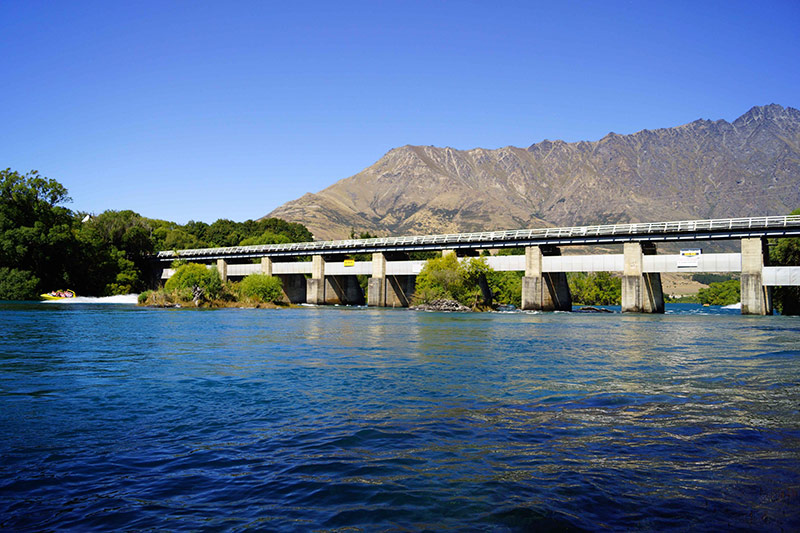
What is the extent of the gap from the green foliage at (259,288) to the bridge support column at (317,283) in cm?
1280

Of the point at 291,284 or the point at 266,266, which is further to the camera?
the point at 291,284

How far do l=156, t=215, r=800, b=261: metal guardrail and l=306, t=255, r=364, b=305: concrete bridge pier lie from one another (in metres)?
2.84

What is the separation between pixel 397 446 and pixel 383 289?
255ft

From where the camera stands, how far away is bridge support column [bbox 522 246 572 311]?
69.9 m

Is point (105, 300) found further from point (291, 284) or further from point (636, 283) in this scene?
point (636, 283)

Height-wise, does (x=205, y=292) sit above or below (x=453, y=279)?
below

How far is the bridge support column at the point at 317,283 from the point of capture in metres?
92.4

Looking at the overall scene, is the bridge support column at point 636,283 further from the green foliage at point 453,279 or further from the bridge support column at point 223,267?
the bridge support column at point 223,267

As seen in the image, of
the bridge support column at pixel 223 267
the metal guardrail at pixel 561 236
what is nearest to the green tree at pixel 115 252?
the metal guardrail at pixel 561 236

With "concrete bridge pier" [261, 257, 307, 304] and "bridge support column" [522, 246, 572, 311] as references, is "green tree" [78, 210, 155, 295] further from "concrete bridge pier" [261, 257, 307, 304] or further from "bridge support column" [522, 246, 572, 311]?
"bridge support column" [522, 246, 572, 311]

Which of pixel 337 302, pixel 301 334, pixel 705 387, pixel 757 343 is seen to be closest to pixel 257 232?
pixel 337 302

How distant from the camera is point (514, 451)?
8.12 m

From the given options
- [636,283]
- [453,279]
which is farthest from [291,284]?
[636,283]

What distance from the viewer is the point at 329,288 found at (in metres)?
96.1
